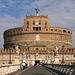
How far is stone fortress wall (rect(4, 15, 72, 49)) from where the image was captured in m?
98.0

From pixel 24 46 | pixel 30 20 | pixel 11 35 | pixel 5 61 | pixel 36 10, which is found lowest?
pixel 5 61

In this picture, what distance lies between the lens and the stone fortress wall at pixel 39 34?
98.0m

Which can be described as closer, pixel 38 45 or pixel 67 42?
pixel 38 45

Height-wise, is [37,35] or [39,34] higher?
[39,34]

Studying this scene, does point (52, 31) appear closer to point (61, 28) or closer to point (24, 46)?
point (61, 28)

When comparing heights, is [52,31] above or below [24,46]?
above

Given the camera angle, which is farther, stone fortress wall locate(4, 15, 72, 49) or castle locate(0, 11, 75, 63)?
stone fortress wall locate(4, 15, 72, 49)

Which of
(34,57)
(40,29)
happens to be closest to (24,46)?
(40,29)

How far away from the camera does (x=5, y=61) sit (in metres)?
78.7

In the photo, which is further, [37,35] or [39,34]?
[39,34]

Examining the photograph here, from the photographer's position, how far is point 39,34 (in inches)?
3866

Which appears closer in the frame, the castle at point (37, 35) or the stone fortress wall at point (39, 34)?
the castle at point (37, 35)

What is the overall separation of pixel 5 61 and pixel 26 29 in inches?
1054

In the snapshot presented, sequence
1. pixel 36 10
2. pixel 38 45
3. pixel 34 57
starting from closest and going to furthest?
pixel 34 57, pixel 38 45, pixel 36 10
